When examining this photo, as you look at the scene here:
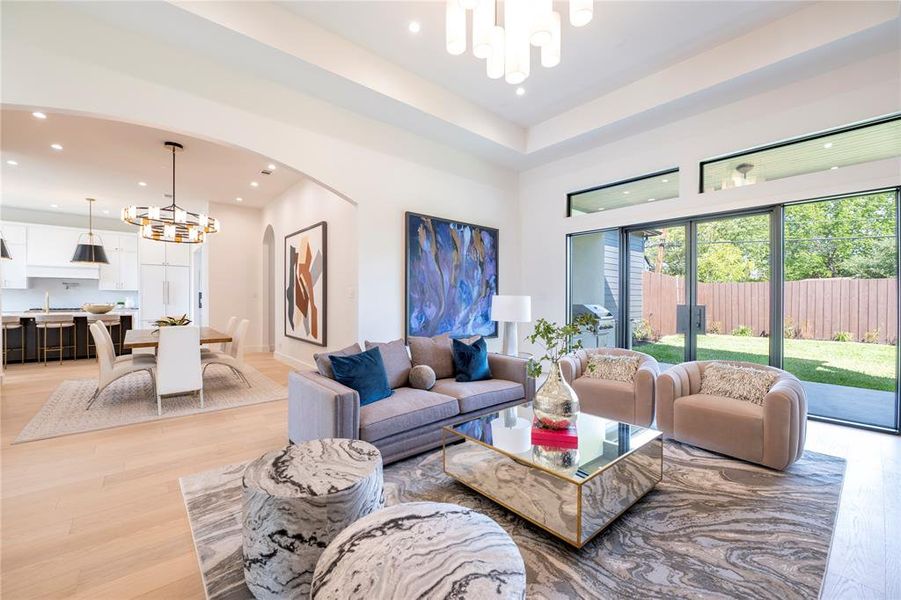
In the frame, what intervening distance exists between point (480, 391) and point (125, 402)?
412cm

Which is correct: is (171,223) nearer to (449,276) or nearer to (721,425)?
(449,276)

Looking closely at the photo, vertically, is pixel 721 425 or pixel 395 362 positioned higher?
pixel 395 362

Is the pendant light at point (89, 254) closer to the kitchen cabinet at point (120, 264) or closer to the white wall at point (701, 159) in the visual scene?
the kitchen cabinet at point (120, 264)

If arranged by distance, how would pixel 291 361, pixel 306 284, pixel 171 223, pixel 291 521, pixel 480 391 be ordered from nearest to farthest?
pixel 291 521 → pixel 480 391 → pixel 171 223 → pixel 306 284 → pixel 291 361

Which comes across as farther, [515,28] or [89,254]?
[89,254]

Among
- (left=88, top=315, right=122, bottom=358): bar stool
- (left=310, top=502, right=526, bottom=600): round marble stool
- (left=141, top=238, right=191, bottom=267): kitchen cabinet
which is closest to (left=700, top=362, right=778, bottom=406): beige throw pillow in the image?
(left=310, top=502, right=526, bottom=600): round marble stool

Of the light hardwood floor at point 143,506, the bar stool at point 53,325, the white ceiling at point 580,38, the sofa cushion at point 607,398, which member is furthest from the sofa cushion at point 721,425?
the bar stool at point 53,325

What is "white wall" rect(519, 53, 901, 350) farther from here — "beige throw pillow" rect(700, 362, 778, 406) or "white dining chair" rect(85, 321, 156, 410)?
"white dining chair" rect(85, 321, 156, 410)

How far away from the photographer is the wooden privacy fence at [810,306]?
11.1 ft

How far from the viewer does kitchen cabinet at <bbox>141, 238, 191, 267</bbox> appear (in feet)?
28.3

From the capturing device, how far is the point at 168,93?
304 centimetres

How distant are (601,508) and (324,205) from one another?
5.10m

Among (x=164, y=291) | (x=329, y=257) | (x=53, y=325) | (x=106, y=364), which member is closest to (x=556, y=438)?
(x=329, y=257)

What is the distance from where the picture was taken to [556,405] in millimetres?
2402
